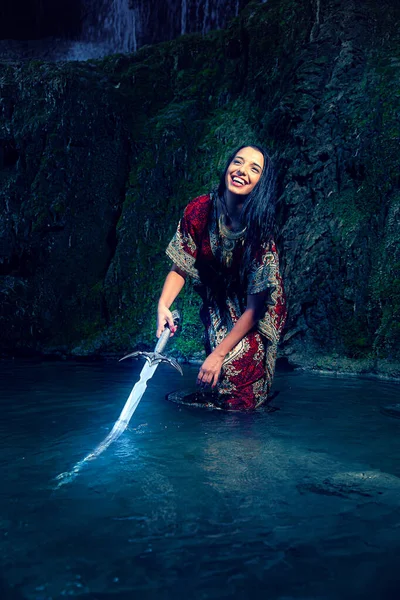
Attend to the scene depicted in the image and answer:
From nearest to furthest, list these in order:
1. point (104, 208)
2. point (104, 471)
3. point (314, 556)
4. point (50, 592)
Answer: point (50, 592) → point (314, 556) → point (104, 471) → point (104, 208)

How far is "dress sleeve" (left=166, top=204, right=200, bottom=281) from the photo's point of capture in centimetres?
398

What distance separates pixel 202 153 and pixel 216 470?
7.38 metres

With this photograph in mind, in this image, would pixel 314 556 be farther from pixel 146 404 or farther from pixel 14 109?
pixel 14 109

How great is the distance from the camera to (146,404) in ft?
14.0

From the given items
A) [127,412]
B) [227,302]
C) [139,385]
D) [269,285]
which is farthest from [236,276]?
[127,412]

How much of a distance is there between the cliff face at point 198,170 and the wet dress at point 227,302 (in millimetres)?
2722

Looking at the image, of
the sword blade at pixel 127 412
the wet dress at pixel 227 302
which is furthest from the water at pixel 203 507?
the wet dress at pixel 227 302

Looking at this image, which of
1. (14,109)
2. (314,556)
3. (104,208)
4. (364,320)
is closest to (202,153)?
(104,208)

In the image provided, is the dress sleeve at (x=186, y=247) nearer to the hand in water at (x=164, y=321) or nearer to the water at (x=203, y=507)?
the hand in water at (x=164, y=321)

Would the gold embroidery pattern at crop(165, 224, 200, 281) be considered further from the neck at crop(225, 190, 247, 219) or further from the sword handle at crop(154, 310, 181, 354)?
the sword handle at crop(154, 310, 181, 354)

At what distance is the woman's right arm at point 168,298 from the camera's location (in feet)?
11.7

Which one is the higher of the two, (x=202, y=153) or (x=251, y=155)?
(x=202, y=153)

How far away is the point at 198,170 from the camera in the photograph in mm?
9078

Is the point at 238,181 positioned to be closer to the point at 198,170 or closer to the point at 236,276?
the point at 236,276
